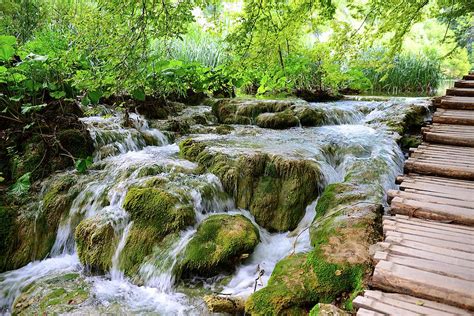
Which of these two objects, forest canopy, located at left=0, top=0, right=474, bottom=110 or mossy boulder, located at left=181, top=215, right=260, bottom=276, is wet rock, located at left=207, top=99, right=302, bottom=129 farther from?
mossy boulder, located at left=181, top=215, right=260, bottom=276

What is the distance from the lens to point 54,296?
3.28 metres

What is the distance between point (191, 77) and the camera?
770 cm

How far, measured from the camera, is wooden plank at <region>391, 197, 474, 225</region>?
253cm

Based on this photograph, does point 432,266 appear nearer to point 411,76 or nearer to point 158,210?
point 158,210

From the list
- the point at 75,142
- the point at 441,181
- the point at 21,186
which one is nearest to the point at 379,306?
the point at 441,181

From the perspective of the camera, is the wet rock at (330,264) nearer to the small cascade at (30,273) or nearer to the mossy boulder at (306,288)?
the mossy boulder at (306,288)

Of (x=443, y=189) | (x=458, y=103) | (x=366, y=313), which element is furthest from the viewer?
(x=458, y=103)

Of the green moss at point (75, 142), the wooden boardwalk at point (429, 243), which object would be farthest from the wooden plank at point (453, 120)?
the green moss at point (75, 142)

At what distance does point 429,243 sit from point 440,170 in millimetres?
1479

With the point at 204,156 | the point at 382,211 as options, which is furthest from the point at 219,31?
the point at 382,211

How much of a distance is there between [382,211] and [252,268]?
143cm

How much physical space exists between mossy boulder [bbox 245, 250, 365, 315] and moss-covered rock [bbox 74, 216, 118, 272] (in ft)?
5.96

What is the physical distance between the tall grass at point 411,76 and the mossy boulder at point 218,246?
28.0ft

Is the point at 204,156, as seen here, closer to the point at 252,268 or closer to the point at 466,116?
the point at 252,268
